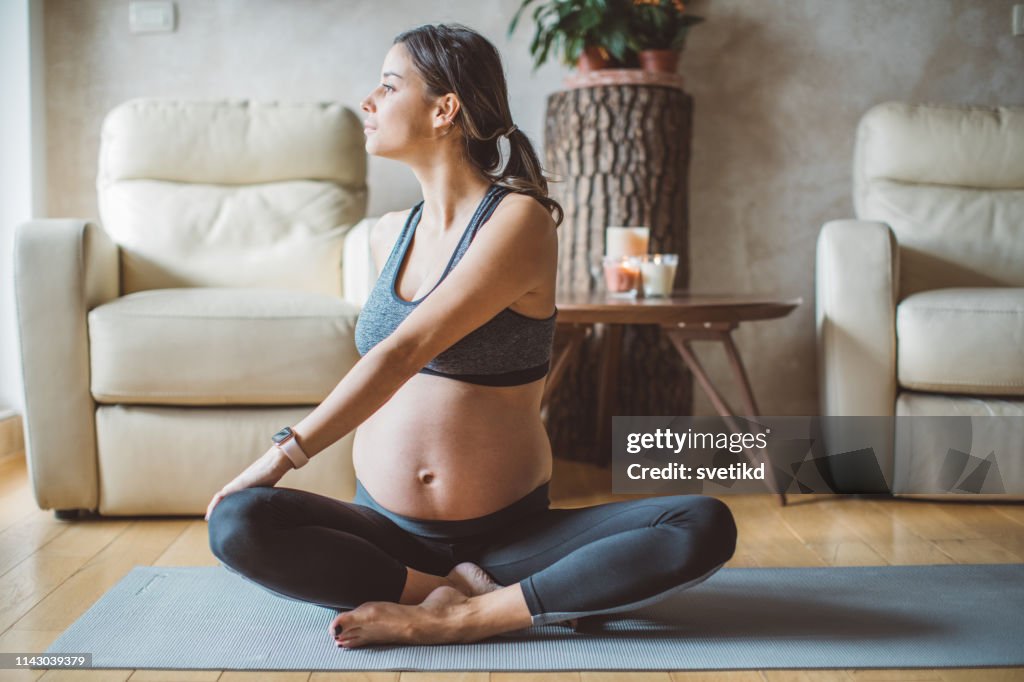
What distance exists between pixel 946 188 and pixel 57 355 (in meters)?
2.27

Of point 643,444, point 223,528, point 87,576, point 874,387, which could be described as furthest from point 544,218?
point 643,444

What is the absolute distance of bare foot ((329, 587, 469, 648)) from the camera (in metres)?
1.25

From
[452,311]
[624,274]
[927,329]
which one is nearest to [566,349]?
[624,274]

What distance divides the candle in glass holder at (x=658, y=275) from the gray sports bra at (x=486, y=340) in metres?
0.83

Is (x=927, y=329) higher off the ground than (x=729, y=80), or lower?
lower

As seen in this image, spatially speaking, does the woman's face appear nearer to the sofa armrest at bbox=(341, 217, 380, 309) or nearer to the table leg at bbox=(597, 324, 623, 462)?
the sofa armrest at bbox=(341, 217, 380, 309)

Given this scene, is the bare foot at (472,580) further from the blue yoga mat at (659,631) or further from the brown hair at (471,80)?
the brown hair at (471,80)

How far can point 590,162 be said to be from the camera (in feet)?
8.42

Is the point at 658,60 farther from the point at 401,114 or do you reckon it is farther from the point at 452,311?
the point at 452,311

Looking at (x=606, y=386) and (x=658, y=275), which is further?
(x=606, y=386)

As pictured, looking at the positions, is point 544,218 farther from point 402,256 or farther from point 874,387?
point 874,387

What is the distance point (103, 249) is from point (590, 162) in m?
1.25

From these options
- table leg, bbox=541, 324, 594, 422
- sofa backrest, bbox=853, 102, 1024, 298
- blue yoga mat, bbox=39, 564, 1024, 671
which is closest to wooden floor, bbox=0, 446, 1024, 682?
blue yoga mat, bbox=39, 564, 1024, 671

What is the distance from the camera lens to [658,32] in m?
2.57
